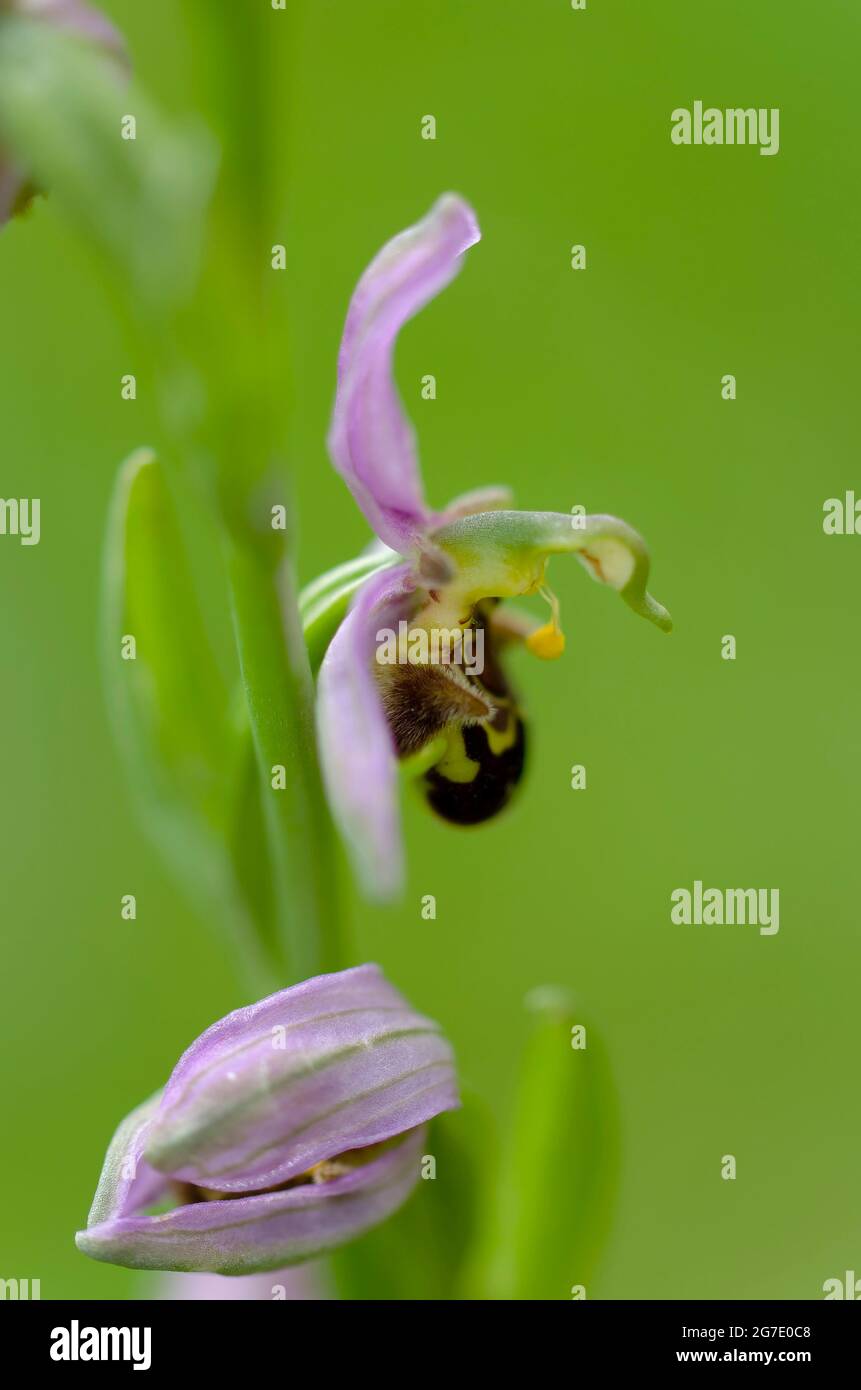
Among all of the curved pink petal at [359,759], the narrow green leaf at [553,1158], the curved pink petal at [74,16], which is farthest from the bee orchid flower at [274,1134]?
the curved pink petal at [74,16]

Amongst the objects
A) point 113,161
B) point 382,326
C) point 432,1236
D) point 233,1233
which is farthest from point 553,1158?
point 113,161

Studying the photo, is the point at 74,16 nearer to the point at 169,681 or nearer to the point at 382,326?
the point at 382,326

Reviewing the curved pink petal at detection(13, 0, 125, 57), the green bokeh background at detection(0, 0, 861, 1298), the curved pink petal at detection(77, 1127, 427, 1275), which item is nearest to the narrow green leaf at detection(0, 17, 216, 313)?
the curved pink petal at detection(13, 0, 125, 57)

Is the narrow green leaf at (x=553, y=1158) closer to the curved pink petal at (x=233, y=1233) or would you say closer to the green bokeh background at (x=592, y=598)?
the curved pink petal at (x=233, y=1233)

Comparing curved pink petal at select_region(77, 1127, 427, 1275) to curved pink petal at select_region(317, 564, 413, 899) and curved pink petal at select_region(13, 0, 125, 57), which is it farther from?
curved pink petal at select_region(13, 0, 125, 57)
